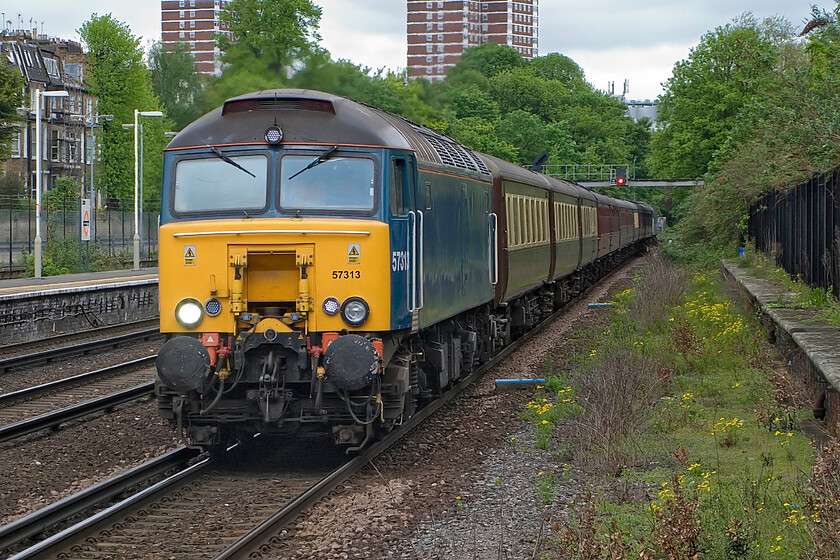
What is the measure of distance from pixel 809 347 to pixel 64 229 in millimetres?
32393

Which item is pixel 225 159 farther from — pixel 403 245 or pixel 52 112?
pixel 52 112

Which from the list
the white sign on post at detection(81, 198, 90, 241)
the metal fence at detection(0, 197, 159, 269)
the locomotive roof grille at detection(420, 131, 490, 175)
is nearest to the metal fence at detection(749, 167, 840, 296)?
the locomotive roof grille at detection(420, 131, 490, 175)

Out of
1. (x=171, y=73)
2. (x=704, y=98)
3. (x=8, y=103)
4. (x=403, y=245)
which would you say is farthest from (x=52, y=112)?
(x=403, y=245)

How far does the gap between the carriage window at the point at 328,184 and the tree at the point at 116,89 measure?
4630cm

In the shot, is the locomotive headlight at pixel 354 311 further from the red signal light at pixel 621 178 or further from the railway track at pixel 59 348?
the red signal light at pixel 621 178

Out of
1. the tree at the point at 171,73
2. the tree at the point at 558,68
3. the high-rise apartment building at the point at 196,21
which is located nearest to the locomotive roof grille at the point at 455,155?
the tree at the point at 171,73

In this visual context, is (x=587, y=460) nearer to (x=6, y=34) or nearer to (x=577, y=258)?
(x=577, y=258)

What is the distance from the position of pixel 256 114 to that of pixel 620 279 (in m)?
28.5

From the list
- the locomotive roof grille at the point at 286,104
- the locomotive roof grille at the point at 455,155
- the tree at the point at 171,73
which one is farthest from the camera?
the tree at the point at 171,73

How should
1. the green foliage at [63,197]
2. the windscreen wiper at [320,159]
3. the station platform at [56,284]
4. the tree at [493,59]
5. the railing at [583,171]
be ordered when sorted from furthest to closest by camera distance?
the tree at [493,59] → the railing at [583,171] → the green foliage at [63,197] → the station platform at [56,284] → the windscreen wiper at [320,159]

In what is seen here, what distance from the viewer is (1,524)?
8.26 meters

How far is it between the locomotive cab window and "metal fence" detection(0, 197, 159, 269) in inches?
1038

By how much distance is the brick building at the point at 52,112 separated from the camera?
6744 cm

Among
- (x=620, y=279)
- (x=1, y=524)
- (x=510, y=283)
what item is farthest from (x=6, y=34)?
(x=1, y=524)
